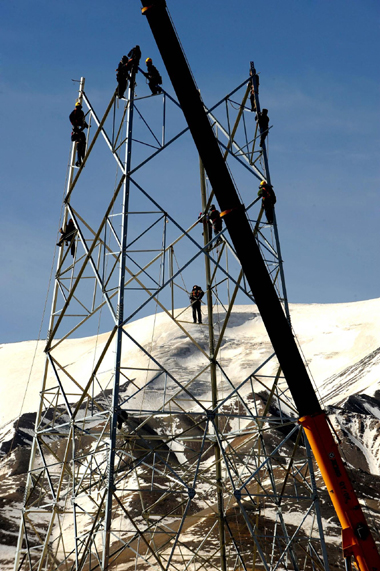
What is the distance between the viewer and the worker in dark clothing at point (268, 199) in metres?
20.4

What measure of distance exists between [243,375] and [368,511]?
25.2 metres

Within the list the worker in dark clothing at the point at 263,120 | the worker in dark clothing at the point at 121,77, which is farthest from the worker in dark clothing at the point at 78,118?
the worker in dark clothing at the point at 263,120

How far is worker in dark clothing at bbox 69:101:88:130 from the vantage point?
22188 millimetres

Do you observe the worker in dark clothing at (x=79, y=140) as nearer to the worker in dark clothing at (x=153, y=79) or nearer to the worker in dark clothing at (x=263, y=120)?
the worker in dark clothing at (x=153, y=79)

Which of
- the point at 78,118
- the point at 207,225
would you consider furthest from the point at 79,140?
the point at 207,225

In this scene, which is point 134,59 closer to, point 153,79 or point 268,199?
point 153,79

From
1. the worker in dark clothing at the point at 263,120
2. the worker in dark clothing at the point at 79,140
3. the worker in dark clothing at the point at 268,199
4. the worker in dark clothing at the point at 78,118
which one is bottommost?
the worker in dark clothing at the point at 268,199

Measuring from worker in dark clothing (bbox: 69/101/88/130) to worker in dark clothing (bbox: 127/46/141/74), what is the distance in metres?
3.08

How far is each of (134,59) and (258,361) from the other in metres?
42.1

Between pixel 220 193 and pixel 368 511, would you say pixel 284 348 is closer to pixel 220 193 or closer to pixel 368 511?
pixel 220 193

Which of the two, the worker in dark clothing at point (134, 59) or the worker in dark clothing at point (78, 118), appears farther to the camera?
the worker in dark clothing at point (78, 118)

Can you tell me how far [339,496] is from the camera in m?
15.8

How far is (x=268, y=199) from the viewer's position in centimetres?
2042

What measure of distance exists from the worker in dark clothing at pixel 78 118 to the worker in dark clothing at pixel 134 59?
308cm
